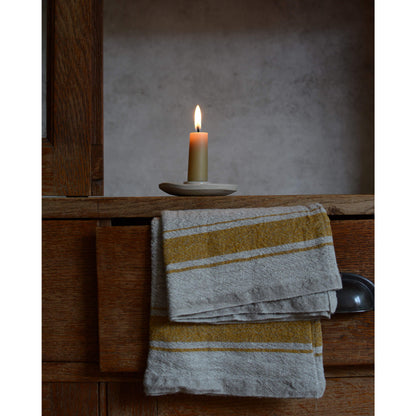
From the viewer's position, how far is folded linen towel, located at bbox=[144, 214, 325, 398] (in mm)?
418

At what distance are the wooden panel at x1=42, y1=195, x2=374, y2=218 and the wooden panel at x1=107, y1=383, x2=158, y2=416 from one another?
0.69ft

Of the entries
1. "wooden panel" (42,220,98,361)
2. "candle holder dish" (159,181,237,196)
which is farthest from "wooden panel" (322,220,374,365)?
"wooden panel" (42,220,98,361)

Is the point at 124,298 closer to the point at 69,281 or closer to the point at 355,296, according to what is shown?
the point at 69,281

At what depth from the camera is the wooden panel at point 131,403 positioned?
1.54 ft

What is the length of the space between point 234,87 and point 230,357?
3.25 ft

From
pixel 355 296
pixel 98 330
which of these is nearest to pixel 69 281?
pixel 98 330

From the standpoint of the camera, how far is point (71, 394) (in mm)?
475

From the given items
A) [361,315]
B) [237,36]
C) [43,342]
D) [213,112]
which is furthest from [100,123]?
[237,36]

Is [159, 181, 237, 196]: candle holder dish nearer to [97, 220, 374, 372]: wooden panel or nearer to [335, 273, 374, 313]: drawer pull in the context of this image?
[97, 220, 374, 372]: wooden panel

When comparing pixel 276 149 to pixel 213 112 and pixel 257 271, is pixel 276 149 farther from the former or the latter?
pixel 257 271

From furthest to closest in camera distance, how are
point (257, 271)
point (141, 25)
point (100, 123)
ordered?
1. point (141, 25)
2. point (100, 123)
3. point (257, 271)

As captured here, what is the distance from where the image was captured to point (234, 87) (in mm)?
1253

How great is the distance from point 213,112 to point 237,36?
0.25 meters

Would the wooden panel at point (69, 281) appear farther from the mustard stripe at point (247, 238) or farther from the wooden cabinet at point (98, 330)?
the mustard stripe at point (247, 238)
